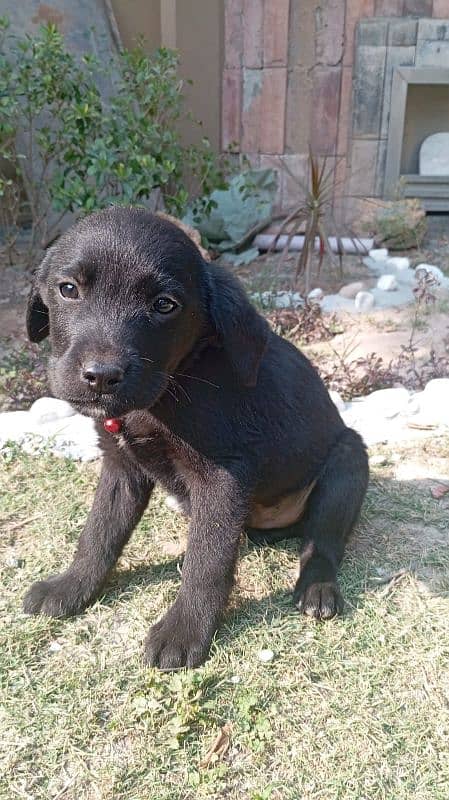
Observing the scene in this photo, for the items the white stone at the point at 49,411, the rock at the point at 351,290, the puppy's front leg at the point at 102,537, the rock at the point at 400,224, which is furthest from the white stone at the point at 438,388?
the rock at the point at 400,224

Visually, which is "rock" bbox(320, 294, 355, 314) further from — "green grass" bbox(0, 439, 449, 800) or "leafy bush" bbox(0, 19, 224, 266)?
"green grass" bbox(0, 439, 449, 800)

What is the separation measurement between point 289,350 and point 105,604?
1.12 metres

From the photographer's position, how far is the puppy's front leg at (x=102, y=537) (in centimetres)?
243

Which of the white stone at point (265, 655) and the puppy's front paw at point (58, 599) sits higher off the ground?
the puppy's front paw at point (58, 599)

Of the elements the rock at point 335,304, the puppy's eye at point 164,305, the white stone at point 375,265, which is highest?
the puppy's eye at point 164,305

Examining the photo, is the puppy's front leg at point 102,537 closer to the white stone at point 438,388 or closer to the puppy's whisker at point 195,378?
the puppy's whisker at point 195,378

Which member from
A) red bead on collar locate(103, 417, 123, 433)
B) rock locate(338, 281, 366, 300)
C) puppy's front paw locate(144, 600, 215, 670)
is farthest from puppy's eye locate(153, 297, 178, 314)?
rock locate(338, 281, 366, 300)

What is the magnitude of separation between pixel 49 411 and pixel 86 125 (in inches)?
89.2

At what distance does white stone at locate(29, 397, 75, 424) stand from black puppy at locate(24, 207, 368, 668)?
1.48m

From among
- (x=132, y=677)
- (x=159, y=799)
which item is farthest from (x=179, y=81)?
(x=159, y=799)

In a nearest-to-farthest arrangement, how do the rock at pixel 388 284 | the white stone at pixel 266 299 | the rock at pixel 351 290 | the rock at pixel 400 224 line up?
the white stone at pixel 266 299, the rock at pixel 351 290, the rock at pixel 388 284, the rock at pixel 400 224

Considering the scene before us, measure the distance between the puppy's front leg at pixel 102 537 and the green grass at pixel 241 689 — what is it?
0.08m

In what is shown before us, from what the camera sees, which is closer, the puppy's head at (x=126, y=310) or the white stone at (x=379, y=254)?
the puppy's head at (x=126, y=310)

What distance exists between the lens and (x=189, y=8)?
22.7 feet
